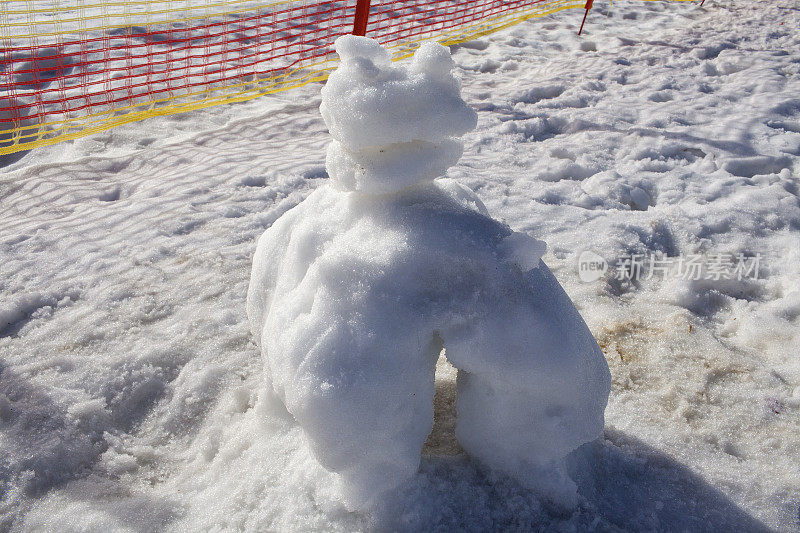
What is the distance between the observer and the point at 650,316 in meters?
2.58

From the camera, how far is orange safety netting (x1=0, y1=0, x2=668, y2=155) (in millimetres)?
4434

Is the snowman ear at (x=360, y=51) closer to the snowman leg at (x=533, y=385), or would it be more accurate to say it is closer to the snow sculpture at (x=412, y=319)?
the snow sculpture at (x=412, y=319)

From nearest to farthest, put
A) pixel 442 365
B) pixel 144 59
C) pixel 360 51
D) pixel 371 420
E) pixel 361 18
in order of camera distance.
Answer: pixel 371 420, pixel 360 51, pixel 442 365, pixel 361 18, pixel 144 59

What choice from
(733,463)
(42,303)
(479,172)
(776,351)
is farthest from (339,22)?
(733,463)

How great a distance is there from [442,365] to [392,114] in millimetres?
1092

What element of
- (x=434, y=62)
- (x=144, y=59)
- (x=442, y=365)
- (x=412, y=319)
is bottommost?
(x=442, y=365)

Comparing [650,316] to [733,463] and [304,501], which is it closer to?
[733,463]

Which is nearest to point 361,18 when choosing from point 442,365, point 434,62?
point 442,365

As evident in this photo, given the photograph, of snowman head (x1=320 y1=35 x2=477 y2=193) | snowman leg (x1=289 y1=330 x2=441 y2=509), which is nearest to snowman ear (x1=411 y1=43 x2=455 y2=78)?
snowman head (x1=320 y1=35 x2=477 y2=193)

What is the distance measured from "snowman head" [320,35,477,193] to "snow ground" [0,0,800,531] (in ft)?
2.68

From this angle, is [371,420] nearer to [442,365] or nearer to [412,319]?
[412,319]

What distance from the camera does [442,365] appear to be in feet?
7.17

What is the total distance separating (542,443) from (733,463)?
81 centimetres

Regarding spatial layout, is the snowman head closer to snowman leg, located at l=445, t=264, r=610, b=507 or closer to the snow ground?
snowman leg, located at l=445, t=264, r=610, b=507
